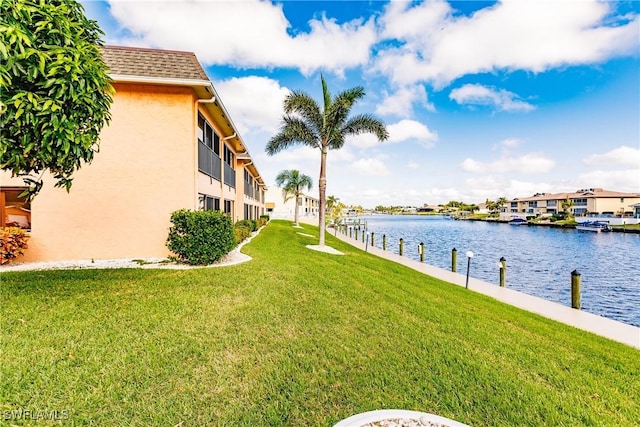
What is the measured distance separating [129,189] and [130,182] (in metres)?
0.24

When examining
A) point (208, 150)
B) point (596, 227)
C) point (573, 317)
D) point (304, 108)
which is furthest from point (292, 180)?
point (596, 227)

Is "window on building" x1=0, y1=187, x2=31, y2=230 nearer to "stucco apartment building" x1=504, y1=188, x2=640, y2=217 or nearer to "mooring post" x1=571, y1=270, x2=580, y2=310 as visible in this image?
"mooring post" x1=571, y1=270, x2=580, y2=310

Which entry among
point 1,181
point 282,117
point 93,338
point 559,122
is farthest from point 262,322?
point 559,122

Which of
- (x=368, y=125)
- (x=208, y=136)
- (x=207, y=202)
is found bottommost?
(x=207, y=202)

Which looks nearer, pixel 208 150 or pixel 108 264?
pixel 108 264

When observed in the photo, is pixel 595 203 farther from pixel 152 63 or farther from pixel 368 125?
pixel 152 63

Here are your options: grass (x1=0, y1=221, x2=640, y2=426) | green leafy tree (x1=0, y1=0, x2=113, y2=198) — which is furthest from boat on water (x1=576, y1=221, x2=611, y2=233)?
green leafy tree (x1=0, y1=0, x2=113, y2=198)

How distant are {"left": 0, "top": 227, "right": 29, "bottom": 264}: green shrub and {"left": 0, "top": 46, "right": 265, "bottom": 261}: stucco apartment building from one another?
0.40 m

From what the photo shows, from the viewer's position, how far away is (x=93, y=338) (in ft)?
14.6

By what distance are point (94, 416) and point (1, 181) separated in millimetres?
11312

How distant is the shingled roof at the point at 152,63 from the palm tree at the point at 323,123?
19.2ft

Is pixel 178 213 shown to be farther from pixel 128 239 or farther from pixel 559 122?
pixel 559 122

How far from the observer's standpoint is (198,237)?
372 inches

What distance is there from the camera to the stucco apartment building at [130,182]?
10.5 metres
